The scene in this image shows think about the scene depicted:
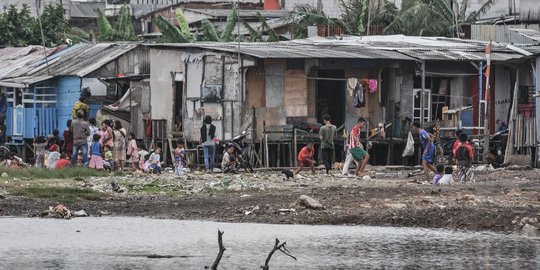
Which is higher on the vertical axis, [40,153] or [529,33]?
[529,33]

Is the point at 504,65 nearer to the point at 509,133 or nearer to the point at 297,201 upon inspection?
the point at 509,133

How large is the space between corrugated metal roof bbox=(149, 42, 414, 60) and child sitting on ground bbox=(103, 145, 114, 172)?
3.60m

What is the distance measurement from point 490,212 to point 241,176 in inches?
314

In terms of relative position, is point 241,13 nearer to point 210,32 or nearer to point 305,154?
point 210,32

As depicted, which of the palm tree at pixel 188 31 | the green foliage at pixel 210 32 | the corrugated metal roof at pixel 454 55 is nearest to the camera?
the corrugated metal roof at pixel 454 55

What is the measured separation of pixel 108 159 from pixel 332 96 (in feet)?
20.3

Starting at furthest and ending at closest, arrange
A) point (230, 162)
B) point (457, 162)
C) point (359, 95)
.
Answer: point (359, 95) < point (230, 162) < point (457, 162)

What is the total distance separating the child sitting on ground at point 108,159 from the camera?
27.5 metres

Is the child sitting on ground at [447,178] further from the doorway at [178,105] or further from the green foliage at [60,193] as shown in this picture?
the doorway at [178,105]

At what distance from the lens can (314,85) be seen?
102 feet

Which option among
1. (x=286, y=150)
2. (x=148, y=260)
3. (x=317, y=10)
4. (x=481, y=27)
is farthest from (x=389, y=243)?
(x=317, y=10)

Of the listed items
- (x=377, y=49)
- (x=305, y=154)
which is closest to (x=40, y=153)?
(x=305, y=154)

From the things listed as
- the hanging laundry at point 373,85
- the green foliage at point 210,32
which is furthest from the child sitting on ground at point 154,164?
the green foliage at point 210,32

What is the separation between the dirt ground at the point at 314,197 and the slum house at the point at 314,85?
15.0ft
